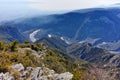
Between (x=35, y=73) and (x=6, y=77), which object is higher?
(x=6, y=77)

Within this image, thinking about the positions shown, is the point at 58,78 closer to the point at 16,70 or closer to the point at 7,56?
the point at 16,70

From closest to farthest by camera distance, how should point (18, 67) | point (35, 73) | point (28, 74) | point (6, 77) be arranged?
point (6, 77)
point (28, 74)
point (35, 73)
point (18, 67)

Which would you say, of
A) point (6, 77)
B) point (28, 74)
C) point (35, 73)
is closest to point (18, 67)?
point (28, 74)

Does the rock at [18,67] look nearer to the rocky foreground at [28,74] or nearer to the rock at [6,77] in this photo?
the rocky foreground at [28,74]

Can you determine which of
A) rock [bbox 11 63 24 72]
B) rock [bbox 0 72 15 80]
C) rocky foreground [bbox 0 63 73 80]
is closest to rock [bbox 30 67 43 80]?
rocky foreground [bbox 0 63 73 80]

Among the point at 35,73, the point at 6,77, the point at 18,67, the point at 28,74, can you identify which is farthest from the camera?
the point at 18,67

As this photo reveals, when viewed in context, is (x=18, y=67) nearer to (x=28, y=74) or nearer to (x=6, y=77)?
(x=28, y=74)

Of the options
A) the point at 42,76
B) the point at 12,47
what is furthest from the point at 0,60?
the point at 12,47

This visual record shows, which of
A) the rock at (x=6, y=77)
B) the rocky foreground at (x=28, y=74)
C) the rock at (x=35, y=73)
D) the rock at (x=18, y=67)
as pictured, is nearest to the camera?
the rock at (x=6, y=77)

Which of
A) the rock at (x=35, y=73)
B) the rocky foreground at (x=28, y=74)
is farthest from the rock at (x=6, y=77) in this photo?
the rock at (x=35, y=73)

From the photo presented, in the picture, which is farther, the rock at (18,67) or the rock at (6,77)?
the rock at (18,67)

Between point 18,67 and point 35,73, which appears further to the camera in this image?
point 18,67
